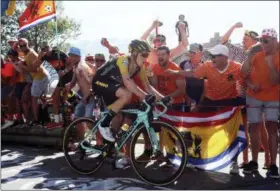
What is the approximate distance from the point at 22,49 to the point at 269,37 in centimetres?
599

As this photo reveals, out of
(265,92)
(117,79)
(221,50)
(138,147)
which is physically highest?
(221,50)

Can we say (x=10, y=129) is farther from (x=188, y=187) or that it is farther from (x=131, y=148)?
(x=188, y=187)

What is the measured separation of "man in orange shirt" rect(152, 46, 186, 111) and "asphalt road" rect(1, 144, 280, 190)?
124 cm

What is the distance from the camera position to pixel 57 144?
8.61 m

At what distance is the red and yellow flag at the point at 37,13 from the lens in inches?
403

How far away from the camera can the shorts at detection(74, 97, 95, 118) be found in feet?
26.2

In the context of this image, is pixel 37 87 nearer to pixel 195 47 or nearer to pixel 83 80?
pixel 83 80

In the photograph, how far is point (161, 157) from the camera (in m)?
5.95

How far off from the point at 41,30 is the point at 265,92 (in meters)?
31.5

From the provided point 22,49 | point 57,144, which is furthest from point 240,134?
point 22,49

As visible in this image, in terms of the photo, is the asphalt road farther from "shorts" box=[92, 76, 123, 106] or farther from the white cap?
the white cap

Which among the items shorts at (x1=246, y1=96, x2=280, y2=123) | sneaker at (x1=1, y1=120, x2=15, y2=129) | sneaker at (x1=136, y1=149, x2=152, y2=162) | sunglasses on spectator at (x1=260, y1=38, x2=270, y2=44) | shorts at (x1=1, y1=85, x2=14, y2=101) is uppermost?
sunglasses on spectator at (x1=260, y1=38, x2=270, y2=44)

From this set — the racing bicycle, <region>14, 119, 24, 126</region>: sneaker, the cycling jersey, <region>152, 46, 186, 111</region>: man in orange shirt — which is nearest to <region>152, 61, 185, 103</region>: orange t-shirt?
<region>152, 46, 186, 111</region>: man in orange shirt

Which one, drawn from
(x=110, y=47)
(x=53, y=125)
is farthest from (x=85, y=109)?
(x=110, y=47)
